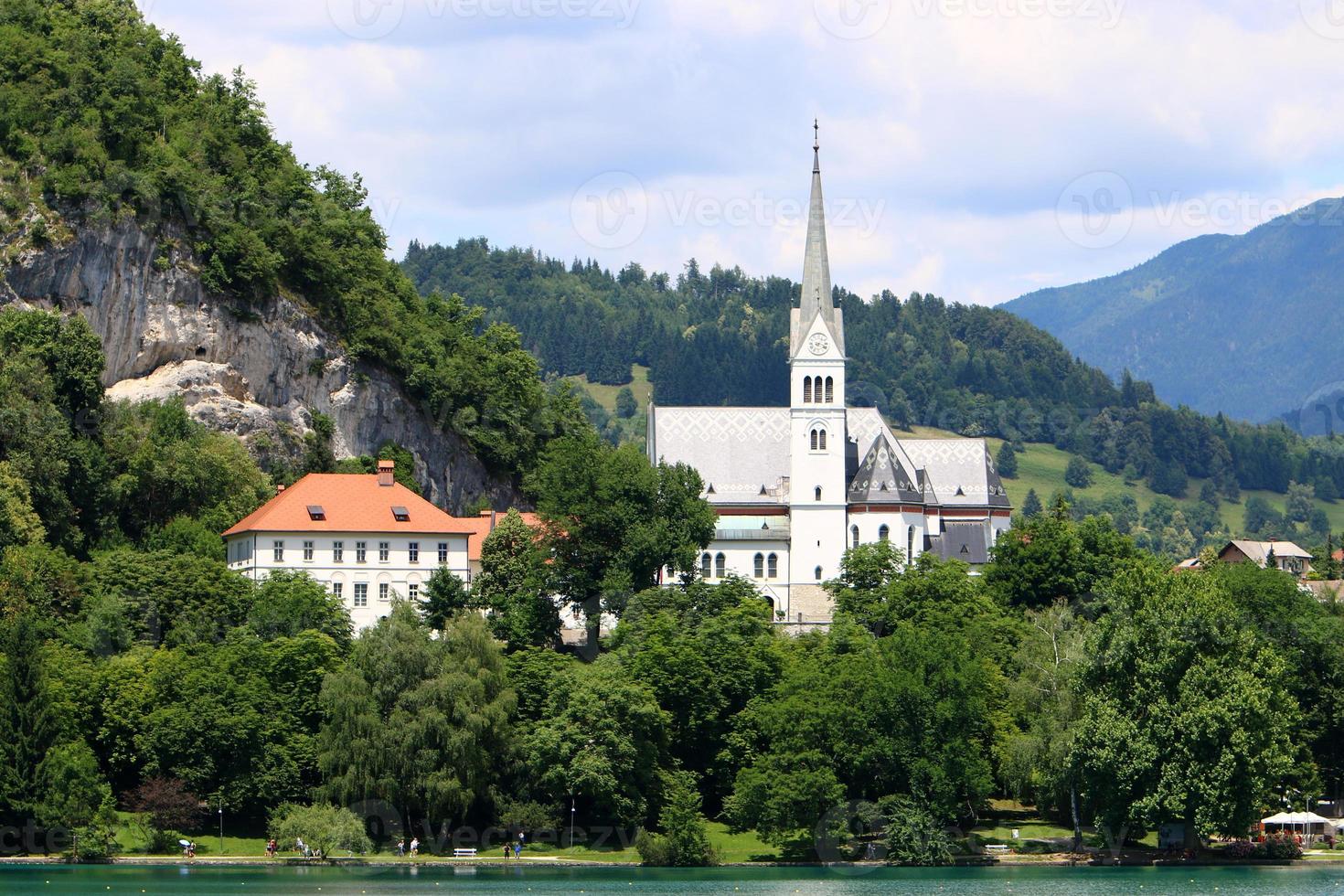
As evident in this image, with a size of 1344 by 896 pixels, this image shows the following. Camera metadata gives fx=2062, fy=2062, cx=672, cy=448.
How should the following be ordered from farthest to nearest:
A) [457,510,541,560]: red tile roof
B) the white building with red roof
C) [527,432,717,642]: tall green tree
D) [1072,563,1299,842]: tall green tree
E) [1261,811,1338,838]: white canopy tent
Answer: [457,510,541,560]: red tile roof, [527,432,717,642]: tall green tree, the white building with red roof, [1261,811,1338,838]: white canopy tent, [1072,563,1299,842]: tall green tree

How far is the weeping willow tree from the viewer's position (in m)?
77.9

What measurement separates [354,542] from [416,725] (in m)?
24.9

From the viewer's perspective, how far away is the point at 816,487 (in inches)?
4729

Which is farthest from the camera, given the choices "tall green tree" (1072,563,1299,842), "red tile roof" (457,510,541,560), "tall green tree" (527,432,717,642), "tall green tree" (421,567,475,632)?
"red tile roof" (457,510,541,560)

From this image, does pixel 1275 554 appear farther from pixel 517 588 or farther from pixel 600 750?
pixel 600 750

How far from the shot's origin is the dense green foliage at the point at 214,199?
361 feet

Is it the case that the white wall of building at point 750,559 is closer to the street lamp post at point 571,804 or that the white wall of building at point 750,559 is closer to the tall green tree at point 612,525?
the tall green tree at point 612,525

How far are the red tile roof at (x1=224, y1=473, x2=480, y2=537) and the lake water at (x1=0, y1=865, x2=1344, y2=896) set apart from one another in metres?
28.2

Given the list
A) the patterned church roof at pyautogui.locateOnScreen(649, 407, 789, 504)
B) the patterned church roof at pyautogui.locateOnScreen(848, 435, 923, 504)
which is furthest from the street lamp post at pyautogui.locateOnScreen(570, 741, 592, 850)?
the patterned church roof at pyautogui.locateOnScreen(649, 407, 789, 504)

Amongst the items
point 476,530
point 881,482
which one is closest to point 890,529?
point 881,482

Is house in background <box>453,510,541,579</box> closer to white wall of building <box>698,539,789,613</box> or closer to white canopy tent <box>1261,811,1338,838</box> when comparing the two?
white wall of building <box>698,539,789,613</box>

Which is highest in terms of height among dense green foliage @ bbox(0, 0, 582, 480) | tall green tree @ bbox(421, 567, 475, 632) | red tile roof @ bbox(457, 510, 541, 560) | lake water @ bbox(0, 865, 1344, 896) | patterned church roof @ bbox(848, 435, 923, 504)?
dense green foliage @ bbox(0, 0, 582, 480)

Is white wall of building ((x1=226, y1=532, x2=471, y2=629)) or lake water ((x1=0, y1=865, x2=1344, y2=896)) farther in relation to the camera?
white wall of building ((x1=226, y1=532, x2=471, y2=629))

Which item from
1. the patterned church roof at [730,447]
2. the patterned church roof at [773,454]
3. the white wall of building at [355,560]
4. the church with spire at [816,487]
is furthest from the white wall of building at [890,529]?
the white wall of building at [355,560]
